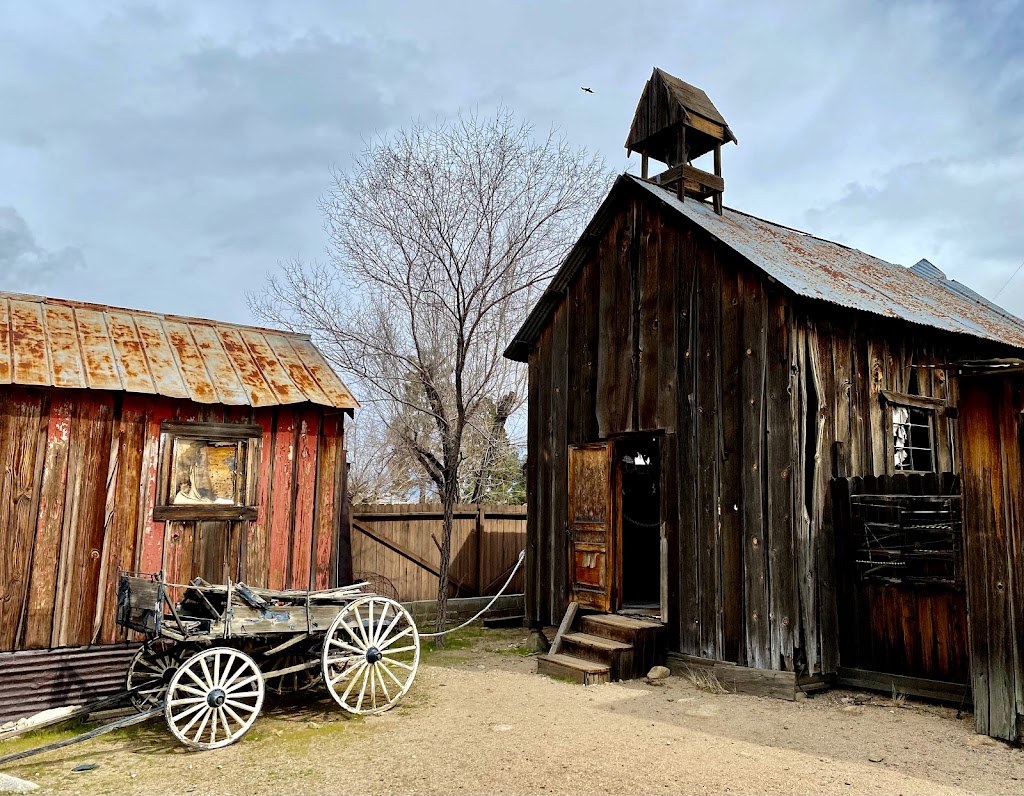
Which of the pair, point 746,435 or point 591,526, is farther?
point 591,526

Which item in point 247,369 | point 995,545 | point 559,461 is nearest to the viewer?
point 995,545

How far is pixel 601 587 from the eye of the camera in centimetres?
1174

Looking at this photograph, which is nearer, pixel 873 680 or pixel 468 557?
pixel 873 680

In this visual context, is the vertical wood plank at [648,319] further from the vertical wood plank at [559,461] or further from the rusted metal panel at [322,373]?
the rusted metal panel at [322,373]

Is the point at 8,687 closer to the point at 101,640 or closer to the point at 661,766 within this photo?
the point at 101,640

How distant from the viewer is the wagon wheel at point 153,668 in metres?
7.94

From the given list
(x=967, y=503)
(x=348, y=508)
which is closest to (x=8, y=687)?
(x=348, y=508)

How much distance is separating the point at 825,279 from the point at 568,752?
7222 mm

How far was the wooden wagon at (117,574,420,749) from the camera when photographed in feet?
24.0

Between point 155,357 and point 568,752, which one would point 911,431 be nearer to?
point 568,752

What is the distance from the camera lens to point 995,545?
7.57 meters

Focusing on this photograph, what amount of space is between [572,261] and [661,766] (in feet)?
27.4

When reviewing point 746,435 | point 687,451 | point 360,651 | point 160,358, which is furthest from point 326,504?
point 746,435

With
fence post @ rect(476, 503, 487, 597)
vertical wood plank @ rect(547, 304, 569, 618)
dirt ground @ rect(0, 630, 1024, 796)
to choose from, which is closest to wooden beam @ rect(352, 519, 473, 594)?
fence post @ rect(476, 503, 487, 597)
